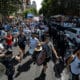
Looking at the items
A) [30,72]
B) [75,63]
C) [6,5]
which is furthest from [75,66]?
[6,5]

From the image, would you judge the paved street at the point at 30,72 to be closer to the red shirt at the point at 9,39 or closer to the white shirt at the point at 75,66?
the white shirt at the point at 75,66

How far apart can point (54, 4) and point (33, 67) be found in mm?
63502

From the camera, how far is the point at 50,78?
40.5 ft

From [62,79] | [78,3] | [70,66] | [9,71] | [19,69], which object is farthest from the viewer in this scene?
[78,3]

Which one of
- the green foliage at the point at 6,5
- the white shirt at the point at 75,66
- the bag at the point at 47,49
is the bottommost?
the green foliage at the point at 6,5

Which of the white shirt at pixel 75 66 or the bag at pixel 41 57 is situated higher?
the white shirt at pixel 75 66

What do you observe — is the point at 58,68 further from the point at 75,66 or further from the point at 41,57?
the point at 75,66

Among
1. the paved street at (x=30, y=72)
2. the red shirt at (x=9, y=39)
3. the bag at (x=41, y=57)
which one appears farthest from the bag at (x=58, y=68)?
the red shirt at (x=9, y=39)

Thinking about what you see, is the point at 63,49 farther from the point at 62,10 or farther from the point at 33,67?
the point at 62,10

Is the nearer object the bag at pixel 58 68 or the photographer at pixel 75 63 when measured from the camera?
the photographer at pixel 75 63

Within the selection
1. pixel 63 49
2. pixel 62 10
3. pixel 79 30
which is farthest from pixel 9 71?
pixel 62 10

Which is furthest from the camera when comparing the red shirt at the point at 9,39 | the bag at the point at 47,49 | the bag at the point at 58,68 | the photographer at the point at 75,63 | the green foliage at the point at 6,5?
the green foliage at the point at 6,5

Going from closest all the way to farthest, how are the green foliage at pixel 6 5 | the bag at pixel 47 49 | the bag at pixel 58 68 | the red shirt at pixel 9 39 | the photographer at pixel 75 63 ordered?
1. the photographer at pixel 75 63
2. the bag at pixel 47 49
3. the bag at pixel 58 68
4. the red shirt at pixel 9 39
5. the green foliage at pixel 6 5

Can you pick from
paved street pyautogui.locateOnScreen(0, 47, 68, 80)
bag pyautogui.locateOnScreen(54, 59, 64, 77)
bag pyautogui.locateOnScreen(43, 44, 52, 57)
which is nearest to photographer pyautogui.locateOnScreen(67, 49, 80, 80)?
paved street pyautogui.locateOnScreen(0, 47, 68, 80)
